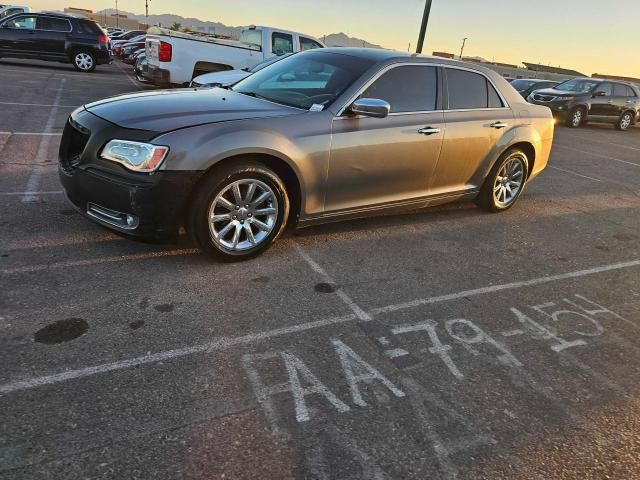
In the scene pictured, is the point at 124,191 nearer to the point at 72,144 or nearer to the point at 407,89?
the point at 72,144

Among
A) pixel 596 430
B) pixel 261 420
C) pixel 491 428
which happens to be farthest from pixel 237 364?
pixel 596 430

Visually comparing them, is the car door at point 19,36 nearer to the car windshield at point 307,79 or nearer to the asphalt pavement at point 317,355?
the asphalt pavement at point 317,355

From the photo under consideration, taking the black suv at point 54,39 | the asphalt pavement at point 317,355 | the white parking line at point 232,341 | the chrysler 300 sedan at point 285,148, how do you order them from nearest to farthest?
the asphalt pavement at point 317,355 → the white parking line at point 232,341 → the chrysler 300 sedan at point 285,148 → the black suv at point 54,39

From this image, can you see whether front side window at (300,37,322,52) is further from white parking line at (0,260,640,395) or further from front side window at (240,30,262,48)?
white parking line at (0,260,640,395)

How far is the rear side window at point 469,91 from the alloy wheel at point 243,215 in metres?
2.26

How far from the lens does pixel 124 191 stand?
3.66m

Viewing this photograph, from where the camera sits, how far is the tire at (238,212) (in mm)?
3859

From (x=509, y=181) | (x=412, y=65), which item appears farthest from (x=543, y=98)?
(x=412, y=65)

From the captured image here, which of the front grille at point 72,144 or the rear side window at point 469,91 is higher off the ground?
the rear side window at point 469,91

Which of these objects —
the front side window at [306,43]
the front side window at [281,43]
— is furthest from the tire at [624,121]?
the front side window at [281,43]

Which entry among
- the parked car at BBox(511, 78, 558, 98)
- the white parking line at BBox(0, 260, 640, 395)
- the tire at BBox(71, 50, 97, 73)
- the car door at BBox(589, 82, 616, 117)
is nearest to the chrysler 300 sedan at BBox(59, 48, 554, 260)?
the white parking line at BBox(0, 260, 640, 395)

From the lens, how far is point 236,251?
4.11m

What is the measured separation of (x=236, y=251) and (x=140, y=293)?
834mm

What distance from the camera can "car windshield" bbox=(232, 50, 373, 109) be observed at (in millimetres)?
4508
